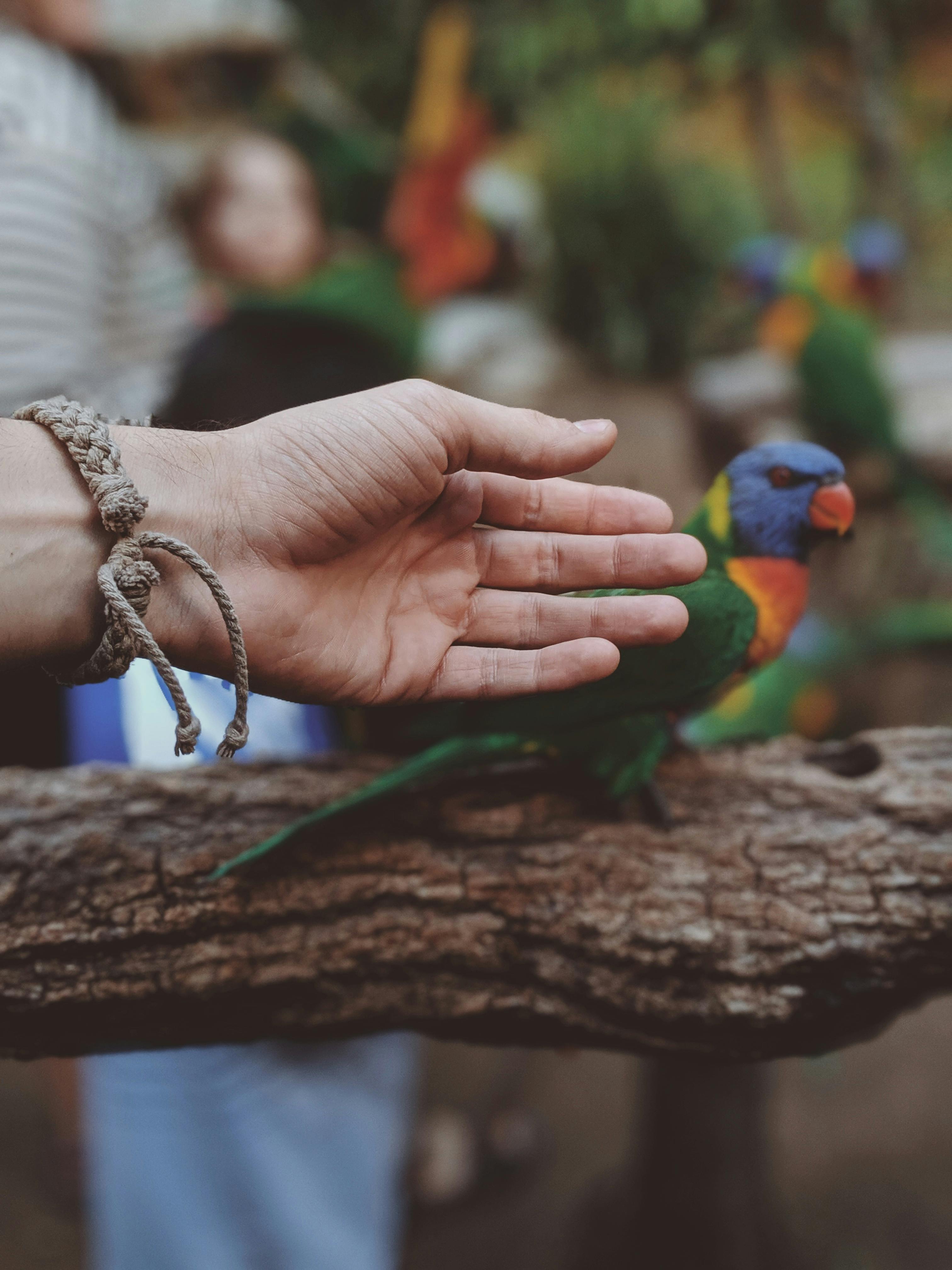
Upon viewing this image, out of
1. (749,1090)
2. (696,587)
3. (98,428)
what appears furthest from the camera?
(749,1090)

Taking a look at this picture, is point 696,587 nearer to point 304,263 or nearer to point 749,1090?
point 749,1090

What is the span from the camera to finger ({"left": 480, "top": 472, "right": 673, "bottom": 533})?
777mm

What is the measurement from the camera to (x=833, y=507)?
2.64ft

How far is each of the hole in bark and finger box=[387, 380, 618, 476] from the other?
0.58 m

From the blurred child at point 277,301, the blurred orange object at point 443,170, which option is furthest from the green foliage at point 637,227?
the blurred child at point 277,301

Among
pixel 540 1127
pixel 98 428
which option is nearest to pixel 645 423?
pixel 98 428

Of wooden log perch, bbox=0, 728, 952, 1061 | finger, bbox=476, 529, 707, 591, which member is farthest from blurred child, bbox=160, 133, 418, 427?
wooden log perch, bbox=0, 728, 952, 1061

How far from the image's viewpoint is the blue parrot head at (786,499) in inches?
31.6

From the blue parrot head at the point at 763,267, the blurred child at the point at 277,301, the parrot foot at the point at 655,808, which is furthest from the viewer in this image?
the blue parrot head at the point at 763,267

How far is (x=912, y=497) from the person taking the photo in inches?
90.7

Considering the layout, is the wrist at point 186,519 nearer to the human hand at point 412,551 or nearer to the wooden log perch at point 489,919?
the human hand at point 412,551

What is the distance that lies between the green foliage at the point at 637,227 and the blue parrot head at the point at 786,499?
268cm

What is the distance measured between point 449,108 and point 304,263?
231 centimetres

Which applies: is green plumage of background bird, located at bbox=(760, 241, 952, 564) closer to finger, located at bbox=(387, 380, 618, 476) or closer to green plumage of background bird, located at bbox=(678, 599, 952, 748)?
green plumage of background bird, located at bbox=(678, 599, 952, 748)
